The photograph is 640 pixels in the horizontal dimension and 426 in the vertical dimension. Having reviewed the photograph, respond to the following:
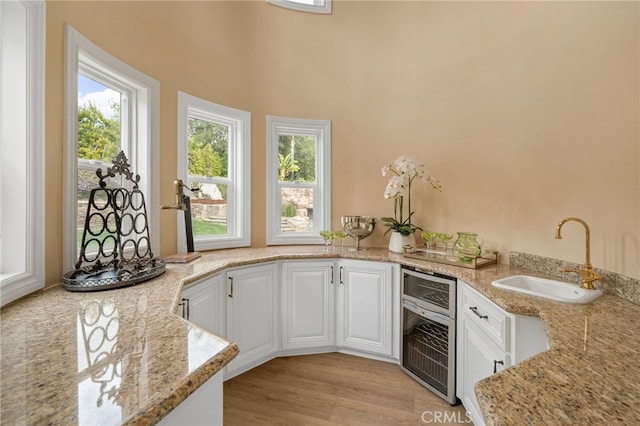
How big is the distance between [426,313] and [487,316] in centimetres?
55

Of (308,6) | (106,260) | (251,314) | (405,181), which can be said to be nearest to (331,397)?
(251,314)

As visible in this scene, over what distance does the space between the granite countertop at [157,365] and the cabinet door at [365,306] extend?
3.68 feet

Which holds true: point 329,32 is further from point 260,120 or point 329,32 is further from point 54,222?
point 54,222

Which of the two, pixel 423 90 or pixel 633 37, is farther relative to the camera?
pixel 423 90

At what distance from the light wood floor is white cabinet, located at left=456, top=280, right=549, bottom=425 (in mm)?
247

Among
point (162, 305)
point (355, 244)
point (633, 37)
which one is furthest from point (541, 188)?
point (162, 305)

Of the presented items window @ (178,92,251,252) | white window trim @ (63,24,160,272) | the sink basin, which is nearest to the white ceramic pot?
the sink basin

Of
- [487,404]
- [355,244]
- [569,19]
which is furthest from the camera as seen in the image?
[355,244]

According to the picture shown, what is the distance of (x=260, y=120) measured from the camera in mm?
2781

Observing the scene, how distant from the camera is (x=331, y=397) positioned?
1906 millimetres

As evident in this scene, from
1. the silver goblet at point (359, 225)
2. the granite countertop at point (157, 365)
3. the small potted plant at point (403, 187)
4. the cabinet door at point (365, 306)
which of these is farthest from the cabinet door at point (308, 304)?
the granite countertop at point (157, 365)

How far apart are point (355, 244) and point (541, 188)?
1.58m

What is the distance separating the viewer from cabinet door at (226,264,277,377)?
207 cm

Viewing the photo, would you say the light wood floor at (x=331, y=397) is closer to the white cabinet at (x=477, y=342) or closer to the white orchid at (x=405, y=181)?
the white cabinet at (x=477, y=342)
